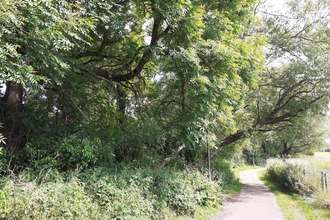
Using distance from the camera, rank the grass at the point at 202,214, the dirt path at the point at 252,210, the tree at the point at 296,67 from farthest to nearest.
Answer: the tree at the point at 296,67 → the dirt path at the point at 252,210 → the grass at the point at 202,214

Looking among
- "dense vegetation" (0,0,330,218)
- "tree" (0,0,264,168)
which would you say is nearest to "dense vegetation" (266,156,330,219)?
"dense vegetation" (0,0,330,218)

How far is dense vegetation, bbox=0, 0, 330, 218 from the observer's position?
4.89m

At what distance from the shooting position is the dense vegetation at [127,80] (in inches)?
193

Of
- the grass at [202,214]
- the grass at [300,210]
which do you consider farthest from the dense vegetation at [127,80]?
the grass at [300,210]

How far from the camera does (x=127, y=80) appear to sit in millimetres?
9773

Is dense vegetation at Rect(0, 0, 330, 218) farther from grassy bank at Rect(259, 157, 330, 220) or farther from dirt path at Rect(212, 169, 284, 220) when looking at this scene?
grassy bank at Rect(259, 157, 330, 220)

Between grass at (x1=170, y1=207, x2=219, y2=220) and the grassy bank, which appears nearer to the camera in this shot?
grass at (x1=170, y1=207, x2=219, y2=220)

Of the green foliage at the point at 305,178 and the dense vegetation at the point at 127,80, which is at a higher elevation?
the dense vegetation at the point at 127,80

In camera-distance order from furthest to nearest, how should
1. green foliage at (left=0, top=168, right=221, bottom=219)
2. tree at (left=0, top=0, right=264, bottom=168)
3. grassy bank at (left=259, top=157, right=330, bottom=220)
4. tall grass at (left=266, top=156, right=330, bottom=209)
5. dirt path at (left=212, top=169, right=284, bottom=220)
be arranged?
tall grass at (left=266, top=156, right=330, bottom=209) → grassy bank at (left=259, top=157, right=330, bottom=220) → dirt path at (left=212, top=169, right=284, bottom=220) → tree at (left=0, top=0, right=264, bottom=168) → green foliage at (left=0, top=168, right=221, bottom=219)

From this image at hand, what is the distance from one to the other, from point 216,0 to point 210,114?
4.30m

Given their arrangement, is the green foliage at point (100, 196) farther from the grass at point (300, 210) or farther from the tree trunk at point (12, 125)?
the grass at point (300, 210)

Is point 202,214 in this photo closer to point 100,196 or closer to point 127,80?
point 100,196

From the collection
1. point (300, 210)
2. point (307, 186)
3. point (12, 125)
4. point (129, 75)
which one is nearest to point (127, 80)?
point (129, 75)

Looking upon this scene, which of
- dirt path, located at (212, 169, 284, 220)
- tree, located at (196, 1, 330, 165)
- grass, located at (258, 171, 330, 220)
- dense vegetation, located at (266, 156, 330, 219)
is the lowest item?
dirt path, located at (212, 169, 284, 220)
